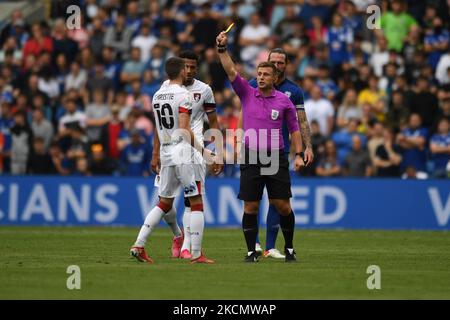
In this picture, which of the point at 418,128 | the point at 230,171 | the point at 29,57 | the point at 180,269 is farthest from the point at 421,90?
the point at 180,269

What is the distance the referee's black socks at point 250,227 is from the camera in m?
14.7

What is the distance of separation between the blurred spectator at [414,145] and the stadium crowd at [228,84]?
0.02 m

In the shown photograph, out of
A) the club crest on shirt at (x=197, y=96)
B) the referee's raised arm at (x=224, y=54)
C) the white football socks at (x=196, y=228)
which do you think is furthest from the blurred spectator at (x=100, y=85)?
the referee's raised arm at (x=224, y=54)

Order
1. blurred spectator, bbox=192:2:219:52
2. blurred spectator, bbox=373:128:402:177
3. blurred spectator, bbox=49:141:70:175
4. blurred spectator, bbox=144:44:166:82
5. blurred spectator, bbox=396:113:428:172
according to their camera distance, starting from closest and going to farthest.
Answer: blurred spectator, bbox=396:113:428:172
blurred spectator, bbox=373:128:402:177
blurred spectator, bbox=49:141:70:175
blurred spectator, bbox=144:44:166:82
blurred spectator, bbox=192:2:219:52

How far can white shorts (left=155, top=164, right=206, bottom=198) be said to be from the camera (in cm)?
1446

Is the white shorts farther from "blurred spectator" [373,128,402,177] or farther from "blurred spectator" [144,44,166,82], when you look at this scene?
"blurred spectator" [144,44,166,82]

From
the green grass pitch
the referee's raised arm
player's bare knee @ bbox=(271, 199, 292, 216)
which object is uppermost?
the referee's raised arm

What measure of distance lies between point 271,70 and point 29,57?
15.7 meters

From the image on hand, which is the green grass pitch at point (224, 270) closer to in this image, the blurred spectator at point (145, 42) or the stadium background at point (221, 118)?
the stadium background at point (221, 118)

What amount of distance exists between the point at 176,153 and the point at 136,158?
443 inches

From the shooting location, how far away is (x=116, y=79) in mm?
28453

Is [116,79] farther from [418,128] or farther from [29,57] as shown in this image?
[418,128]

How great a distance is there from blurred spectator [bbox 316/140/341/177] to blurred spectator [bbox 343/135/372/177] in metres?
0.24

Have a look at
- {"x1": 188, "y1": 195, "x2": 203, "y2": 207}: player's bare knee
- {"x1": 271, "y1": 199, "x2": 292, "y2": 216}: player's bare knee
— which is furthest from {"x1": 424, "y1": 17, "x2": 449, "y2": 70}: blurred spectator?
{"x1": 188, "y1": 195, "x2": 203, "y2": 207}: player's bare knee
